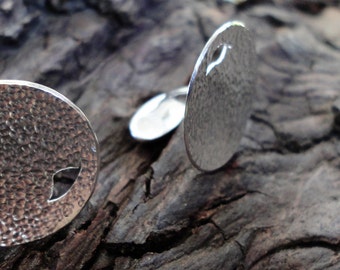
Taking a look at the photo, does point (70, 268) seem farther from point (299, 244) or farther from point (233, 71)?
point (233, 71)

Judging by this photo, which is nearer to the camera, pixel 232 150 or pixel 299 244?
pixel 299 244

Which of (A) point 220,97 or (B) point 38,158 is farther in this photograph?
(A) point 220,97

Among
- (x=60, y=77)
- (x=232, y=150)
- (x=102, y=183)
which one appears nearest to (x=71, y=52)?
(x=60, y=77)

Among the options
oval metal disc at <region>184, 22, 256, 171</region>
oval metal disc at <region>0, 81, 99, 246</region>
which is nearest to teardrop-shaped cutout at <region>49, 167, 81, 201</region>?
oval metal disc at <region>0, 81, 99, 246</region>

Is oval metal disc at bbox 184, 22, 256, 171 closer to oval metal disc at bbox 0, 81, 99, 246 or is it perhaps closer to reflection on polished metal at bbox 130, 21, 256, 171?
reflection on polished metal at bbox 130, 21, 256, 171

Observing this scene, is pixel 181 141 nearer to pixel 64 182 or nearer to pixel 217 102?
pixel 217 102

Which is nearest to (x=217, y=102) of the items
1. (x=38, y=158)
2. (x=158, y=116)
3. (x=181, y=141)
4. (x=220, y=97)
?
(x=220, y=97)
